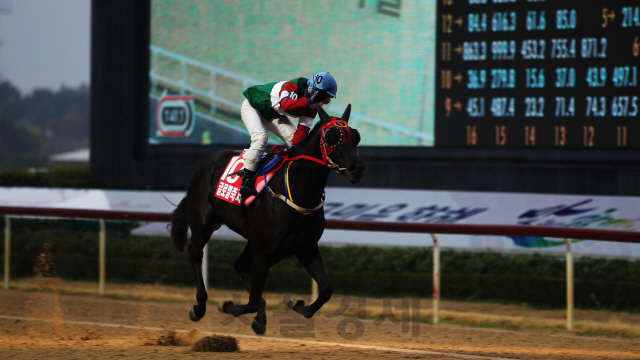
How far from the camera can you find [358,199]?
833 centimetres

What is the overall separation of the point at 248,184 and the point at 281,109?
50 cm

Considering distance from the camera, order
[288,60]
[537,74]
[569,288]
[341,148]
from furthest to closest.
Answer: [288,60] < [537,74] < [569,288] < [341,148]

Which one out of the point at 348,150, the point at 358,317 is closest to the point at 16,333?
the point at 358,317

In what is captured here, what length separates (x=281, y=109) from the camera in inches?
180

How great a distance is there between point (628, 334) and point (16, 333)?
466cm

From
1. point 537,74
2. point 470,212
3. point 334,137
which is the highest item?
point 537,74

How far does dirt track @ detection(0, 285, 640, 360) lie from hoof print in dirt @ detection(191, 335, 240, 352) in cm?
7

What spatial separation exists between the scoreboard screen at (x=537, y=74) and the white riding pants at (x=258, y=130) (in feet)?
11.1

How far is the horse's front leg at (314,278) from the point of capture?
171 inches

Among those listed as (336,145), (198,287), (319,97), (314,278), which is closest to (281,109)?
(319,97)

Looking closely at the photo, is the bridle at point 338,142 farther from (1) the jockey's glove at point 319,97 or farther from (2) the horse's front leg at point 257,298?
(2) the horse's front leg at point 257,298

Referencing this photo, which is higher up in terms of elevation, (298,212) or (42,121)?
(42,121)

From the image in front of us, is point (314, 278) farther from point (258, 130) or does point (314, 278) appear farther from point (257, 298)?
point (258, 130)

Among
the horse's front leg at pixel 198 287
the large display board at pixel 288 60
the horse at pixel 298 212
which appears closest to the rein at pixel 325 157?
the horse at pixel 298 212
